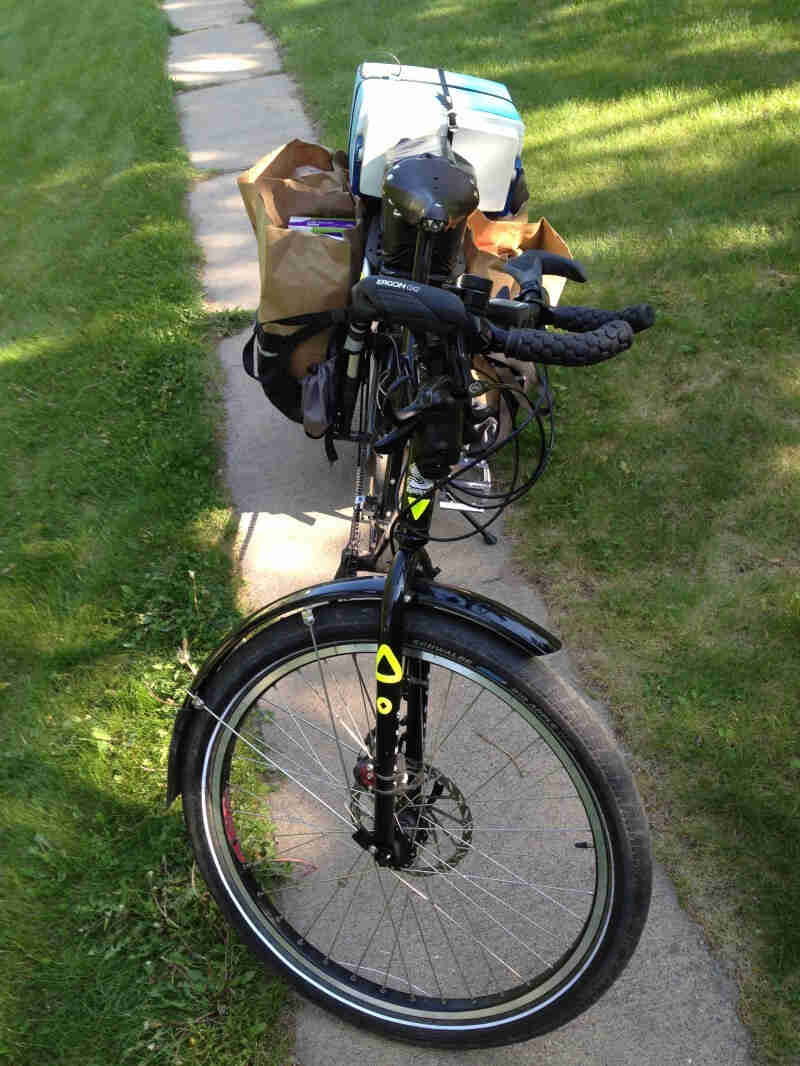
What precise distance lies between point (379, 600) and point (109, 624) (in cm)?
178

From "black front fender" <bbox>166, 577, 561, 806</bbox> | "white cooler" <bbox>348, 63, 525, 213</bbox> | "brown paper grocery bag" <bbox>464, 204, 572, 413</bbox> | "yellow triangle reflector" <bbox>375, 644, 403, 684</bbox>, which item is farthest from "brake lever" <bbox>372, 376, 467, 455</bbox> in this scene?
"white cooler" <bbox>348, 63, 525, 213</bbox>

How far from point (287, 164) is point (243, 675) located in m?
2.25

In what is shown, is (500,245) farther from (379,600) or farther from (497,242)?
(379,600)

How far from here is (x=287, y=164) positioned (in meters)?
3.44

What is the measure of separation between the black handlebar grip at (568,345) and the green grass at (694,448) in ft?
5.05

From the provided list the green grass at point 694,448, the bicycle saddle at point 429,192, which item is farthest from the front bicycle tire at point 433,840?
the bicycle saddle at point 429,192

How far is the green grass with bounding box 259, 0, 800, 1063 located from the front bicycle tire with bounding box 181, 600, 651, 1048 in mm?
383

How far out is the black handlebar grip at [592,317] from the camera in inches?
63.5

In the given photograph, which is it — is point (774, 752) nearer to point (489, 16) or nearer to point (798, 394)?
point (798, 394)

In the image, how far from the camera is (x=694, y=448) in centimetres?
369

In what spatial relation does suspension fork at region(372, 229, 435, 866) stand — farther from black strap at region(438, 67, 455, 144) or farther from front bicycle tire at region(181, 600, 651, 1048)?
black strap at region(438, 67, 455, 144)

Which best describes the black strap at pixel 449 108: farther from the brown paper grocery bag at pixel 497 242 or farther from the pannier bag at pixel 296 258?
the pannier bag at pixel 296 258

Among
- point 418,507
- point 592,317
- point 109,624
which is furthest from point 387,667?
point 109,624

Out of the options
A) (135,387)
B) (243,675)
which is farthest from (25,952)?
(135,387)
